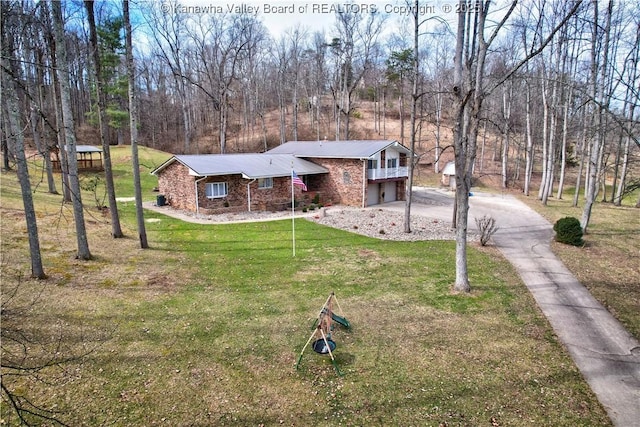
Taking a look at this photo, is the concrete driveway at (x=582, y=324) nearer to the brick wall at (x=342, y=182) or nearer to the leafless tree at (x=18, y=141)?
A: the brick wall at (x=342, y=182)

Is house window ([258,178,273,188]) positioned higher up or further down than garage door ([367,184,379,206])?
higher up

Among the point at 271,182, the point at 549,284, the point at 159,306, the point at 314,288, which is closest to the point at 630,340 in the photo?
the point at 549,284

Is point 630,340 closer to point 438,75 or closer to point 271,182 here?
point 271,182

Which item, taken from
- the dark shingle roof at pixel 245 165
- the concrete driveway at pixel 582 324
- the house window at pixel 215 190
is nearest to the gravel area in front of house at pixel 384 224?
the concrete driveway at pixel 582 324

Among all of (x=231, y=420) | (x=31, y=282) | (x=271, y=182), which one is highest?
(x=271, y=182)

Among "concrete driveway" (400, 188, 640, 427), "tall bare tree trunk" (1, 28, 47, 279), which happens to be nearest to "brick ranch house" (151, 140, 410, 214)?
"concrete driveway" (400, 188, 640, 427)

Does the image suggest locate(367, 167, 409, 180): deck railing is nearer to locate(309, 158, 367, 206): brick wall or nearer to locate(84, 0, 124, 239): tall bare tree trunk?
locate(309, 158, 367, 206): brick wall

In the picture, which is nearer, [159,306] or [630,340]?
[630,340]

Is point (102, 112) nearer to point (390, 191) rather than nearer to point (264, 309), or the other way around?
point (264, 309)
